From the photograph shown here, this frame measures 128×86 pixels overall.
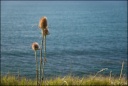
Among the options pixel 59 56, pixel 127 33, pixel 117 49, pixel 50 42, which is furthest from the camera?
pixel 127 33

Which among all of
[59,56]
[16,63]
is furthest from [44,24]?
[59,56]

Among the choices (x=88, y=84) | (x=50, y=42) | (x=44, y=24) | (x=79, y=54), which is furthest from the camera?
(x=50, y=42)

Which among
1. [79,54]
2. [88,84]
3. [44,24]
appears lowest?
[79,54]

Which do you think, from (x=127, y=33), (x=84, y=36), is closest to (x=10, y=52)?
(x=84, y=36)

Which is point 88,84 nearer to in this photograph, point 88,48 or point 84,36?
point 88,48

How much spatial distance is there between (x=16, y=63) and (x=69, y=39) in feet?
81.4

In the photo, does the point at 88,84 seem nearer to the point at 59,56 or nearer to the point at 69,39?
the point at 59,56

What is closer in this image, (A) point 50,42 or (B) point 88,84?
(B) point 88,84

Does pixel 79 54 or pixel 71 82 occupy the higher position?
pixel 71 82

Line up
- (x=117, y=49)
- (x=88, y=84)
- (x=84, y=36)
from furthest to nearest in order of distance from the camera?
(x=84, y=36)
(x=117, y=49)
(x=88, y=84)

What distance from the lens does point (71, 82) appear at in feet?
24.1

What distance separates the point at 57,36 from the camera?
60.9 m

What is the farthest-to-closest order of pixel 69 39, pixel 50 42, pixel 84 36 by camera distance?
pixel 84 36 < pixel 69 39 < pixel 50 42

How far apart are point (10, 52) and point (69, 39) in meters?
17.9
